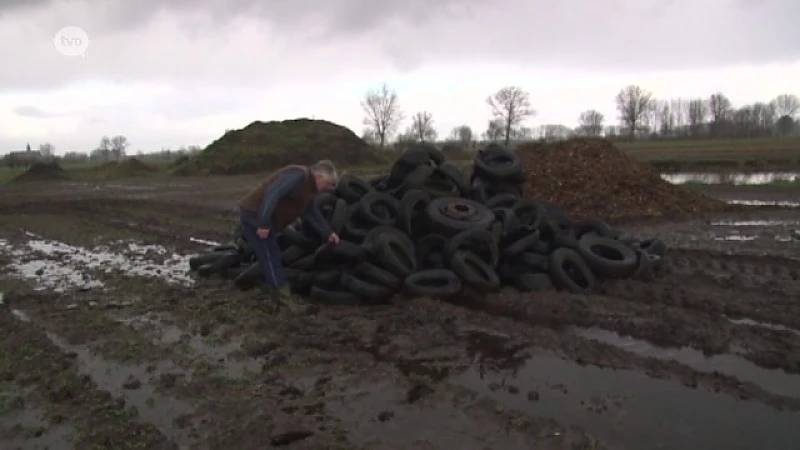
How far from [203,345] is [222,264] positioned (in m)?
3.59

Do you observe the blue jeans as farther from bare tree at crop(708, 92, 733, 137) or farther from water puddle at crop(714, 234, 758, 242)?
bare tree at crop(708, 92, 733, 137)

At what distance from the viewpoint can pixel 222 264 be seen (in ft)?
34.3

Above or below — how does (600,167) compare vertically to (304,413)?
above

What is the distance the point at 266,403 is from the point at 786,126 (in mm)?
123541

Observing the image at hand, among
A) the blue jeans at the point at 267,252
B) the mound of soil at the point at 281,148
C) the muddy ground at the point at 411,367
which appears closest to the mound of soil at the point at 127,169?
the mound of soil at the point at 281,148

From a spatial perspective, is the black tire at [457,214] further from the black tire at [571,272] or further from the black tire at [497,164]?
the black tire at [497,164]

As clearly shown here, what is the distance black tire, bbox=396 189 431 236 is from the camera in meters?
Result: 9.55

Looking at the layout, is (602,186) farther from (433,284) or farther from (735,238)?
(433,284)

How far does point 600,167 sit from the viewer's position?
65.1 ft

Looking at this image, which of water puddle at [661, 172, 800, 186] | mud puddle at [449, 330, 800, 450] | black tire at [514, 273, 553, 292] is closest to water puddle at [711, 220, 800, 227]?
black tire at [514, 273, 553, 292]

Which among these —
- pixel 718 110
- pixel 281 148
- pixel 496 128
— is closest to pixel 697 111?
pixel 718 110

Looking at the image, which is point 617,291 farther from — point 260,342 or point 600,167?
point 600,167

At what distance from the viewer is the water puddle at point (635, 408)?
180 inches

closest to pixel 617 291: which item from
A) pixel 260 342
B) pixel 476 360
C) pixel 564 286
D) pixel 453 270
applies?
pixel 564 286
